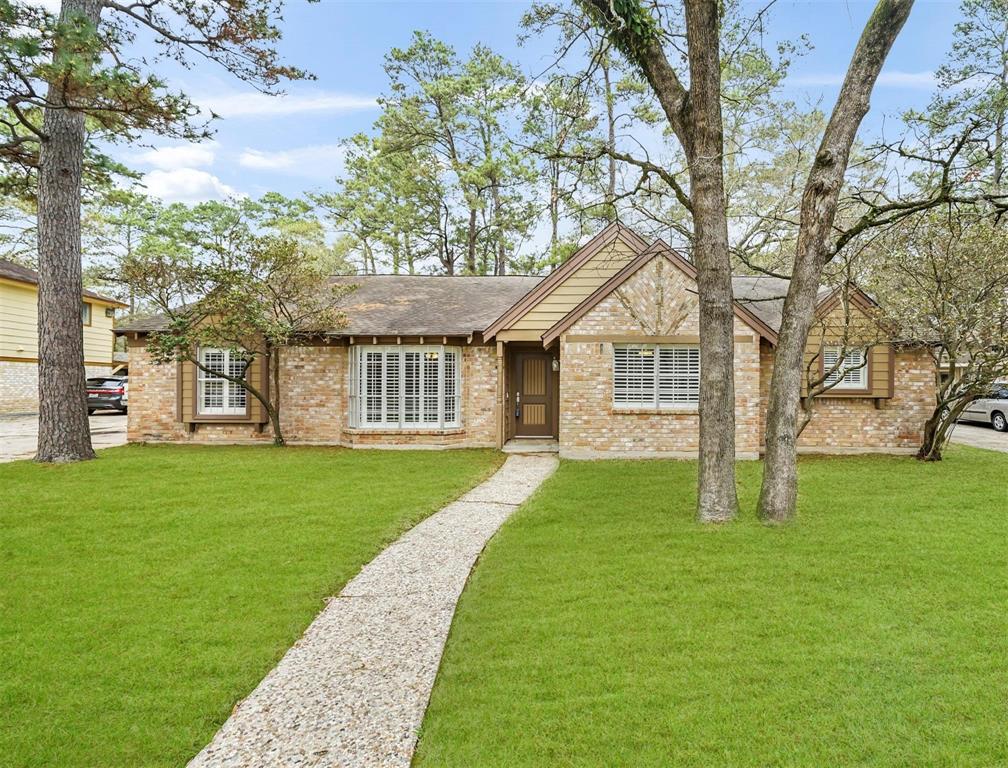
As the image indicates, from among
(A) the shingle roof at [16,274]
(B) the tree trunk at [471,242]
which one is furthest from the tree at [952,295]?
(A) the shingle roof at [16,274]

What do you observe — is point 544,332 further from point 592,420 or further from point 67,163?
point 67,163

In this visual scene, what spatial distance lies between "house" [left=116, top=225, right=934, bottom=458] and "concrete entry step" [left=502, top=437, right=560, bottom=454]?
0.20 meters

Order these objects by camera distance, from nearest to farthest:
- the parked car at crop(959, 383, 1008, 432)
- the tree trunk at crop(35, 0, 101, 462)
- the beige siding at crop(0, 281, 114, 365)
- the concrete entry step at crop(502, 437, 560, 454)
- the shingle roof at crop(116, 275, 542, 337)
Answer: the tree trunk at crop(35, 0, 101, 462) → the concrete entry step at crop(502, 437, 560, 454) → the shingle roof at crop(116, 275, 542, 337) → the parked car at crop(959, 383, 1008, 432) → the beige siding at crop(0, 281, 114, 365)

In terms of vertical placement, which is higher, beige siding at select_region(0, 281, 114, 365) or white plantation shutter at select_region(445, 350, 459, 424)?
beige siding at select_region(0, 281, 114, 365)

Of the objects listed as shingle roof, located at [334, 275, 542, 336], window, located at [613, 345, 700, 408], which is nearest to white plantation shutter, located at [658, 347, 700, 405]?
window, located at [613, 345, 700, 408]

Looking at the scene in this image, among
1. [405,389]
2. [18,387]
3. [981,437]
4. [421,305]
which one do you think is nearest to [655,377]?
[405,389]

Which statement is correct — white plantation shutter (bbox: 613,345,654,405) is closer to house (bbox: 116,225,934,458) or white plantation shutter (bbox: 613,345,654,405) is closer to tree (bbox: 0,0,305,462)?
house (bbox: 116,225,934,458)

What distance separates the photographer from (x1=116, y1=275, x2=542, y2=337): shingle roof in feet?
42.9

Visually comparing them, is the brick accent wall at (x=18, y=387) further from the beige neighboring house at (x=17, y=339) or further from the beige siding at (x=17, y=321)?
the beige siding at (x=17, y=321)

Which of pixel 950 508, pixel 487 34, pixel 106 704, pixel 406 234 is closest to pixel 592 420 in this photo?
pixel 950 508

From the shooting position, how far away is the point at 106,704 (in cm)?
295

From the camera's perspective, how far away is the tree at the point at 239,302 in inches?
480

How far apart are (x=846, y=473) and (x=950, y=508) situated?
2.68m

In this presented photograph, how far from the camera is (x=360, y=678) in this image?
3.23 m
